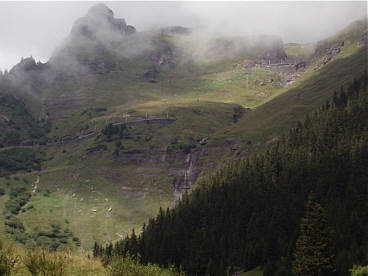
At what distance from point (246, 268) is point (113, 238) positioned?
106 meters

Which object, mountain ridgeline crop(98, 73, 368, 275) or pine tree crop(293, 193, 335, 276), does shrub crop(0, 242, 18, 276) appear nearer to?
pine tree crop(293, 193, 335, 276)

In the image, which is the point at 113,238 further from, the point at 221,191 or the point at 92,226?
the point at 221,191

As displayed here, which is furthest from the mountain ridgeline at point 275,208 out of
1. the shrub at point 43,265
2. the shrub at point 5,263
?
the shrub at point 5,263

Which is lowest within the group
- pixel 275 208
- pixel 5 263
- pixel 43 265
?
pixel 275 208

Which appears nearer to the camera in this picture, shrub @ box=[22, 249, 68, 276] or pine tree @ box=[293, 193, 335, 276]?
shrub @ box=[22, 249, 68, 276]

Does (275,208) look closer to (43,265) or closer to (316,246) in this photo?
(316,246)

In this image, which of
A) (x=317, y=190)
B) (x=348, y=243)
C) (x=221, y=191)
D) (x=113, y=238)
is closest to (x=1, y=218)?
(x=113, y=238)

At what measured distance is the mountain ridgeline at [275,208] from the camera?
91.1m

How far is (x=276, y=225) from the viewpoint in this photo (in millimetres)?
107312

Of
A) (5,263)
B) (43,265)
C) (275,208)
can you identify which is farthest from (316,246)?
(275,208)

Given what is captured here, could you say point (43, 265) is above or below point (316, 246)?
above

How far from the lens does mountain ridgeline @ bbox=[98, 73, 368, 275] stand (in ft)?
299

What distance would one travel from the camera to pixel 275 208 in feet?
368

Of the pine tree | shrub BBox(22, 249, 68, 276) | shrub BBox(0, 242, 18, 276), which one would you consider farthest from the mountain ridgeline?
shrub BBox(0, 242, 18, 276)
